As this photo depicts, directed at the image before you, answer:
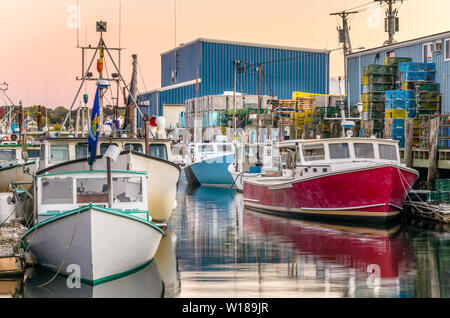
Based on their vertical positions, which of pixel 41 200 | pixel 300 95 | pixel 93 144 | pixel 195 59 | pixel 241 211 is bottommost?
pixel 241 211

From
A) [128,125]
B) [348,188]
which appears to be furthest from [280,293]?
[128,125]

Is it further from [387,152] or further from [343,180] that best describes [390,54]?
[343,180]

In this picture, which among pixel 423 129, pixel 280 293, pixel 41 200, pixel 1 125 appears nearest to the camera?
pixel 280 293

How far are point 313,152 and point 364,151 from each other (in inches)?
63.9

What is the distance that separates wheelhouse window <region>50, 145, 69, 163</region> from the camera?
59.3ft

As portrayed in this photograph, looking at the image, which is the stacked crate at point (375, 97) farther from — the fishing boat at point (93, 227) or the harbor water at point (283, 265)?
the fishing boat at point (93, 227)

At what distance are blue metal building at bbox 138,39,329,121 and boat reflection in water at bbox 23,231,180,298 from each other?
40.6 m

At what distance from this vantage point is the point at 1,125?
38.7 m

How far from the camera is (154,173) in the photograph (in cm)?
1786

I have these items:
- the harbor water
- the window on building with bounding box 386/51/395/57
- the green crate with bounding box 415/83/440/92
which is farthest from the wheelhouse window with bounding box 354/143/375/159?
the window on building with bounding box 386/51/395/57

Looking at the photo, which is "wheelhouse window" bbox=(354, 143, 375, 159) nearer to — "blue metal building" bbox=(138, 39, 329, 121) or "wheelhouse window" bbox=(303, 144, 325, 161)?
"wheelhouse window" bbox=(303, 144, 325, 161)

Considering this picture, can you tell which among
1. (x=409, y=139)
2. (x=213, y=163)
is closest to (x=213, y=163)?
(x=213, y=163)

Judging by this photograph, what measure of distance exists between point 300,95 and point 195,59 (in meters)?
17.7

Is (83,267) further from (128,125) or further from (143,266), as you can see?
(128,125)
